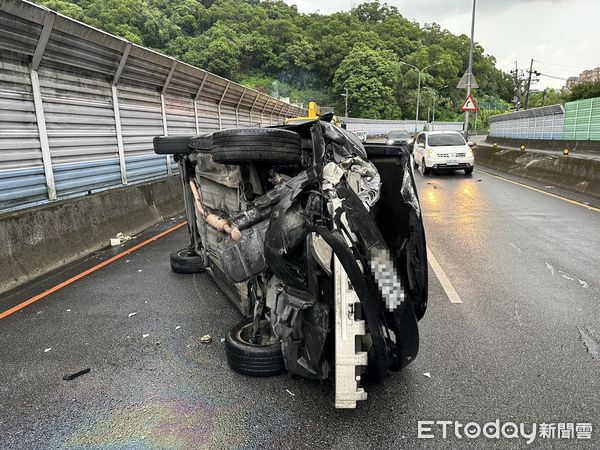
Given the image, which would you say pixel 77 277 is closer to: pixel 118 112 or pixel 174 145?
pixel 174 145

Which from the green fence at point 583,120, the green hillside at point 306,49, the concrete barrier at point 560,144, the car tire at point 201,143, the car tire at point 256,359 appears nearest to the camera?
the car tire at point 256,359

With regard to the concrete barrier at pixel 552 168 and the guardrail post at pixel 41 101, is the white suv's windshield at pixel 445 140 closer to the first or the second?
the concrete barrier at pixel 552 168

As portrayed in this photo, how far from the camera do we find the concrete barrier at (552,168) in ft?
41.0

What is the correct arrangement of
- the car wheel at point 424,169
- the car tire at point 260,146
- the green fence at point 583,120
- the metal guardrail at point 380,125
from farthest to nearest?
the metal guardrail at point 380,125 → the green fence at point 583,120 → the car wheel at point 424,169 → the car tire at point 260,146

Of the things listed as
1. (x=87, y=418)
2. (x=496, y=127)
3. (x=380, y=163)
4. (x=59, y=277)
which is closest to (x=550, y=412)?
(x=380, y=163)

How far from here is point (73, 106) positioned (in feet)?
26.8

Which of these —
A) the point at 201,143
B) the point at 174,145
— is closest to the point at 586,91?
the point at 174,145

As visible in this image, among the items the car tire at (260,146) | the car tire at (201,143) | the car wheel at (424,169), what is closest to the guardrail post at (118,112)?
the car tire at (201,143)

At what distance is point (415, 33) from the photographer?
124312 mm

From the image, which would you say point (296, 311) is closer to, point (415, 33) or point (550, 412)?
point (550, 412)

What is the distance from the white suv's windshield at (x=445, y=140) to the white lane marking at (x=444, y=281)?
12859 millimetres

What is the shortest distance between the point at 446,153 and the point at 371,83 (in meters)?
81.6

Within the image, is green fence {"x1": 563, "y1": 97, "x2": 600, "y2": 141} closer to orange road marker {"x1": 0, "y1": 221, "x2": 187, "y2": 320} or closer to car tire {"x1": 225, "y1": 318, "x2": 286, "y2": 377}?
orange road marker {"x1": 0, "y1": 221, "x2": 187, "y2": 320}

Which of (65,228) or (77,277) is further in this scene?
(65,228)
